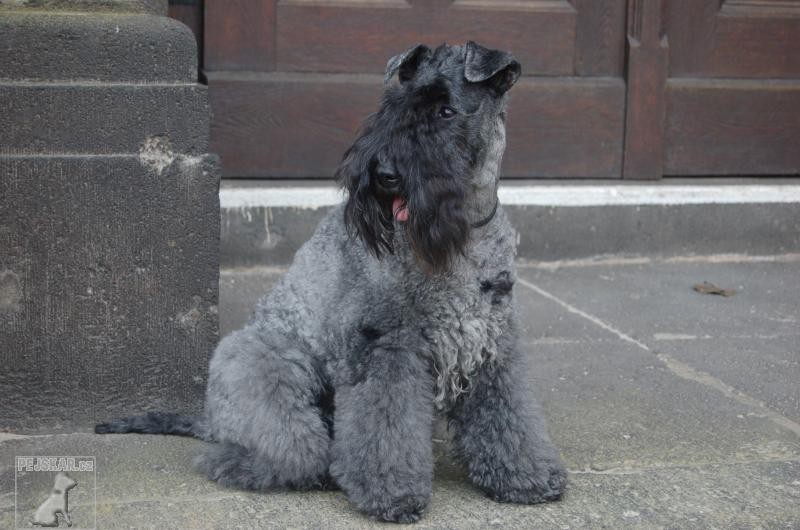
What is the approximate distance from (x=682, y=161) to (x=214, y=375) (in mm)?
3562

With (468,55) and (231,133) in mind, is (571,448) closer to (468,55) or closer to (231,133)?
(468,55)

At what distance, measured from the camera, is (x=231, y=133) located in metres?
5.38

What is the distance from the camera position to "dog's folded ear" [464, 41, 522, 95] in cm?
294

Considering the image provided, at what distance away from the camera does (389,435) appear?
2961 mm

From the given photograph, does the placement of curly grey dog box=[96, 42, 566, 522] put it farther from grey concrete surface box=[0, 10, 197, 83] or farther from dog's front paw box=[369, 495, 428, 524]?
grey concrete surface box=[0, 10, 197, 83]

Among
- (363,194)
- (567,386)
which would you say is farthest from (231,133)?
(363,194)

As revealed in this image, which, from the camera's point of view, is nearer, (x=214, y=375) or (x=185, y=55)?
(x=214, y=375)

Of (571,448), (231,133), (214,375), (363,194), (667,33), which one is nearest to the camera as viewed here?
→ (363,194)

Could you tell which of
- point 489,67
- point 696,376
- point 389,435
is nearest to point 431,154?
point 489,67

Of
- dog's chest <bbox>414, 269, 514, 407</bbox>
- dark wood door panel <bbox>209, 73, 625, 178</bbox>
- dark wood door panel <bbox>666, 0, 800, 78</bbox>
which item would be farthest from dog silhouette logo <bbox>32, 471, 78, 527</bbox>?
dark wood door panel <bbox>666, 0, 800, 78</bbox>

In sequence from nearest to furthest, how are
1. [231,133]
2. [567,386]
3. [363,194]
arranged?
[363,194]
[567,386]
[231,133]

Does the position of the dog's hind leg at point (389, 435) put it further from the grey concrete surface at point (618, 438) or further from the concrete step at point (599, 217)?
the concrete step at point (599, 217)

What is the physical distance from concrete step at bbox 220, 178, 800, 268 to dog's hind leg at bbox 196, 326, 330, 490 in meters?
2.13

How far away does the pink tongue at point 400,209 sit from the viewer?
2881 millimetres
